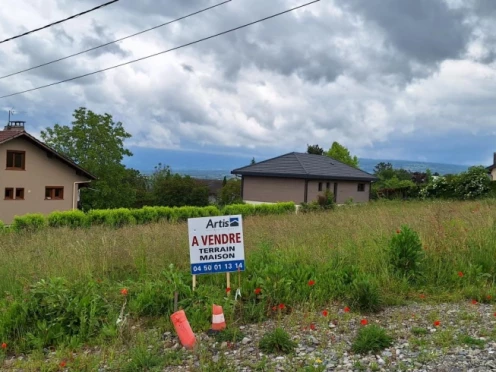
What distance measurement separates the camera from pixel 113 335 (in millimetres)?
4250

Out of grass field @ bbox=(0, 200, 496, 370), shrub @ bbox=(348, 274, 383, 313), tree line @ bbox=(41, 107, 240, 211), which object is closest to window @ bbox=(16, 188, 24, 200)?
tree line @ bbox=(41, 107, 240, 211)

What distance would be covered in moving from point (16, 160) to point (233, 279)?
32.7 m

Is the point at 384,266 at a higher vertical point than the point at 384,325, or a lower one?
higher

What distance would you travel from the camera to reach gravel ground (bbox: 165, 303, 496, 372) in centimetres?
351

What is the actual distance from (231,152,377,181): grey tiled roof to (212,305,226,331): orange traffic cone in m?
32.1

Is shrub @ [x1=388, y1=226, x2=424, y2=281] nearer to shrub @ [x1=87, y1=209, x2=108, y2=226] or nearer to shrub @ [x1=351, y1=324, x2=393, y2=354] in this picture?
shrub @ [x1=351, y1=324, x2=393, y2=354]

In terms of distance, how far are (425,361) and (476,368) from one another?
1.17 ft

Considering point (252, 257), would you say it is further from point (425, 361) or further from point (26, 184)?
point (26, 184)

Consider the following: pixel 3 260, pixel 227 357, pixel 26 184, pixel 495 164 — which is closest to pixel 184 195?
pixel 26 184

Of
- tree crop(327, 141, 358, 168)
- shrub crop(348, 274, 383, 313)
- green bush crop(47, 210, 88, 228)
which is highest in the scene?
tree crop(327, 141, 358, 168)

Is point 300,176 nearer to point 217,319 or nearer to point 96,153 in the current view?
point 96,153

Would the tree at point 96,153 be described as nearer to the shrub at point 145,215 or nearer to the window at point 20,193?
the window at point 20,193

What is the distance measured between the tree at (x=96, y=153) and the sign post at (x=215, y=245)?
43.4 m

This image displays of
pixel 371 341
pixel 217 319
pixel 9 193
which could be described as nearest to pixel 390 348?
pixel 371 341
